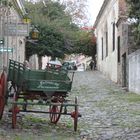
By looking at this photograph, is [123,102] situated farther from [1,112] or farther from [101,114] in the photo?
[1,112]

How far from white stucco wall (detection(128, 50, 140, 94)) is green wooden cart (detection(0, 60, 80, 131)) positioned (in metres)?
10.7

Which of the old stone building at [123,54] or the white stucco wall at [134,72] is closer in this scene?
the white stucco wall at [134,72]

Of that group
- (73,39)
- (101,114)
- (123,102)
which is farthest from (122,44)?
(73,39)

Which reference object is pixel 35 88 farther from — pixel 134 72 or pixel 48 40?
pixel 48 40

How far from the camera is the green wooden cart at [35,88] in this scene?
Answer: 10578 millimetres

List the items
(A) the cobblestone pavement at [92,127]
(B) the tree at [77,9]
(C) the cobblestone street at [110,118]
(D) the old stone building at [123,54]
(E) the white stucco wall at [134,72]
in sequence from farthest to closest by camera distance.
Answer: (B) the tree at [77,9]
(D) the old stone building at [123,54]
(E) the white stucco wall at [134,72]
(C) the cobblestone street at [110,118]
(A) the cobblestone pavement at [92,127]

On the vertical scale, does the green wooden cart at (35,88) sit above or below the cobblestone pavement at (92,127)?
above

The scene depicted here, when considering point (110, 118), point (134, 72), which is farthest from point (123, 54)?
point (110, 118)

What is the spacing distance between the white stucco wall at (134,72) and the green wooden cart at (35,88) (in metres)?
10.7

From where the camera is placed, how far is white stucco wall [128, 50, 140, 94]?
850 inches

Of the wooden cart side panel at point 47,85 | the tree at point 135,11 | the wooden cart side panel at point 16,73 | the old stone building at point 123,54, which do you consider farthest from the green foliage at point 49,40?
the wooden cart side panel at point 47,85

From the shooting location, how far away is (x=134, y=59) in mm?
22688

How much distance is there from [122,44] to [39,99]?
55.2 ft

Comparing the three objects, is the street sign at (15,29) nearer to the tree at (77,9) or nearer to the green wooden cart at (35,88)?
the green wooden cart at (35,88)
